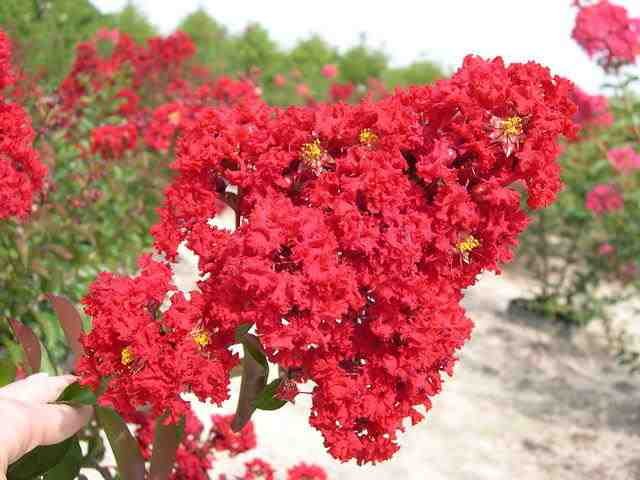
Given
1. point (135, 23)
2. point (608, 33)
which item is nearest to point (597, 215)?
point (608, 33)

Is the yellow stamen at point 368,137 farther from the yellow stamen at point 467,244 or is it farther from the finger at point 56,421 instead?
the finger at point 56,421

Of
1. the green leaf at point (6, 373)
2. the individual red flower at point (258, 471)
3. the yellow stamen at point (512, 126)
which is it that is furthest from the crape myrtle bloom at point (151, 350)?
the individual red flower at point (258, 471)

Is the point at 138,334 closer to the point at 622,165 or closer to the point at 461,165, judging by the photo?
the point at 461,165

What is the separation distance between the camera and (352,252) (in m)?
1.42

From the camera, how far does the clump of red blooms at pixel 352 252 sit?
4.46 ft

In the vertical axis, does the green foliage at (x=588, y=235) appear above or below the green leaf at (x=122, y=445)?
above

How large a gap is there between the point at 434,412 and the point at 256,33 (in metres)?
15.6

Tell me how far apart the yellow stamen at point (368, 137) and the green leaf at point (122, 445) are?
72cm

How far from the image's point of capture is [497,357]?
5.60m

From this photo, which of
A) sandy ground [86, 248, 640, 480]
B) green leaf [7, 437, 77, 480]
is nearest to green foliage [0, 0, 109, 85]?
sandy ground [86, 248, 640, 480]

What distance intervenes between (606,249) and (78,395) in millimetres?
5242

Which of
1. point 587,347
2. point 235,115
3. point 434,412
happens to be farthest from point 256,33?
point 235,115

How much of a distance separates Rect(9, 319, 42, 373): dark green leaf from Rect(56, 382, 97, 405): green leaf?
236 mm

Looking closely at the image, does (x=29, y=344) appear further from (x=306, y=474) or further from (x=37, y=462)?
(x=306, y=474)
